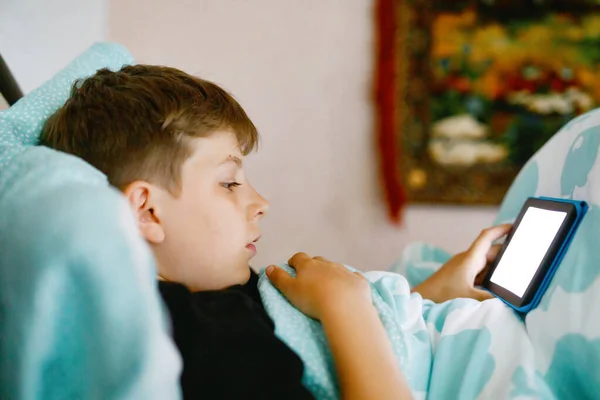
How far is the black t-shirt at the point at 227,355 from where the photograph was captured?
1.51 ft

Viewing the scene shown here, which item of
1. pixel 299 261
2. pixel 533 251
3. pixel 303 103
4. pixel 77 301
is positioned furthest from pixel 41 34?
pixel 533 251

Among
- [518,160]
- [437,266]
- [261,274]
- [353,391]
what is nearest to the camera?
[353,391]

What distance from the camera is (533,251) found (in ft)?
2.35

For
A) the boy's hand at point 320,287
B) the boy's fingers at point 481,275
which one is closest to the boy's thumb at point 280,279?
the boy's hand at point 320,287

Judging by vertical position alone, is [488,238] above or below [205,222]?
below

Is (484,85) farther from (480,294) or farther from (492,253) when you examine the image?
(480,294)

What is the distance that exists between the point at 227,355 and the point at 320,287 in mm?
172

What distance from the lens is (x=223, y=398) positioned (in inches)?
17.9

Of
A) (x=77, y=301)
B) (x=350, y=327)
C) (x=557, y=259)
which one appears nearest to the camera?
(x=77, y=301)

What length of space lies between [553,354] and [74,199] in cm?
52

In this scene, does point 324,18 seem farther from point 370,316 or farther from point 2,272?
point 2,272

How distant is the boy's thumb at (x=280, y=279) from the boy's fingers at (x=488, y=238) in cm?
35

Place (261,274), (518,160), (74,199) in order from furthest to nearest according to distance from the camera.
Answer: (518,160) < (261,274) < (74,199)

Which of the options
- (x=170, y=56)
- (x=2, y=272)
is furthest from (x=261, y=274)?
(x=170, y=56)
